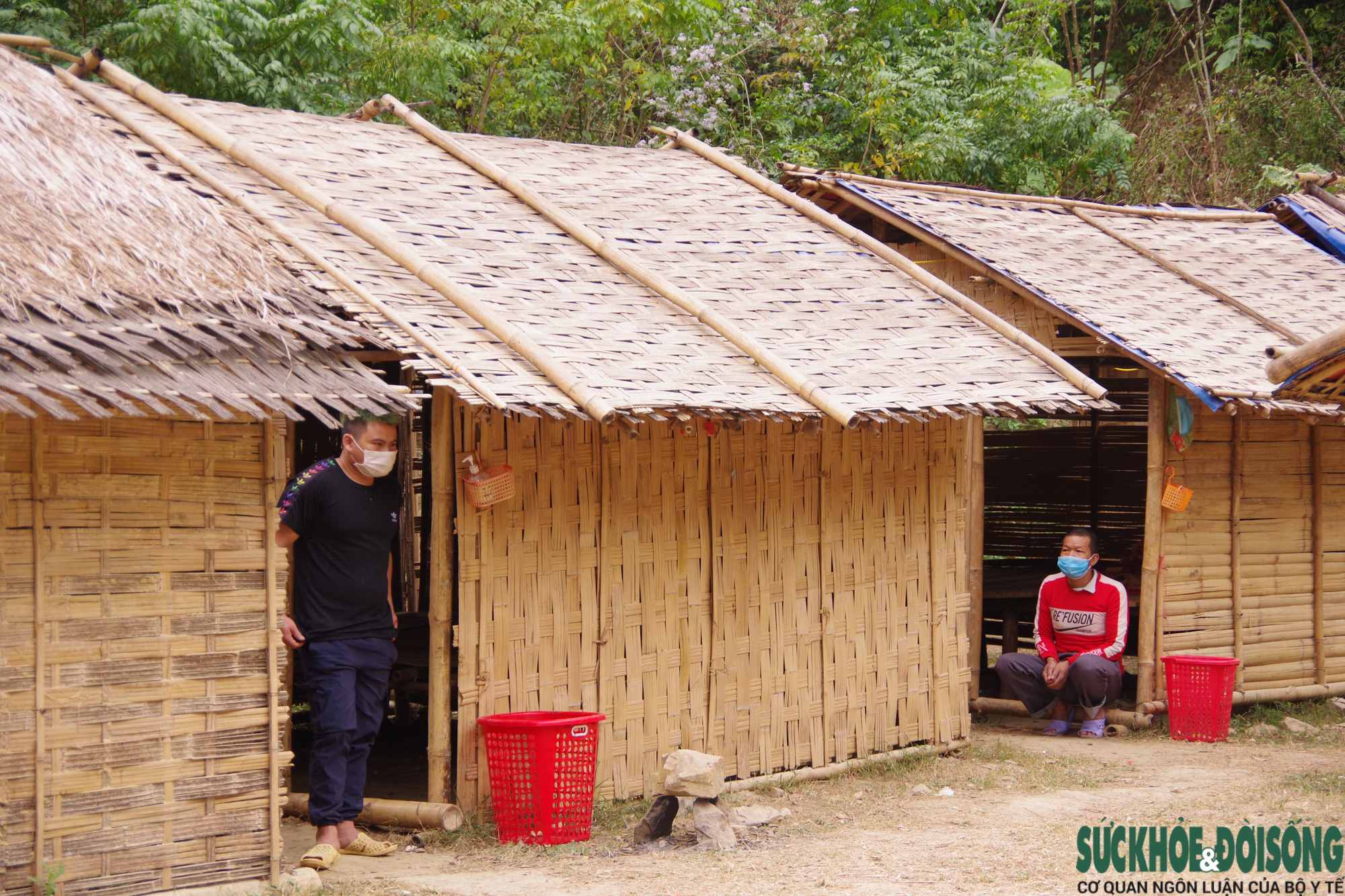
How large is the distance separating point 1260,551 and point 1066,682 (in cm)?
181

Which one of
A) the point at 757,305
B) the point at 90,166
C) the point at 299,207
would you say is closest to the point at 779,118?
the point at 757,305

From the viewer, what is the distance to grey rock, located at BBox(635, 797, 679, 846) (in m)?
5.96

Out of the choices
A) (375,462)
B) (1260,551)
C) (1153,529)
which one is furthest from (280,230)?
(1260,551)

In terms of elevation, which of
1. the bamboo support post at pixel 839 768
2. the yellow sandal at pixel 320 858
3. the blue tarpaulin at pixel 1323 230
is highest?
the blue tarpaulin at pixel 1323 230

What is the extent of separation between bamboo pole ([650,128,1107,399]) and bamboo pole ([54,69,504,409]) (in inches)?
155

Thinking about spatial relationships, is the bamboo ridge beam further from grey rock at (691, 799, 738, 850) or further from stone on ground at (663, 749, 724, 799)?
stone on ground at (663, 749, 724, 799)

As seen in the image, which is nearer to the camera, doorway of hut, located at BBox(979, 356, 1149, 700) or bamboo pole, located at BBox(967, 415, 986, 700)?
Result: bamboo pole, located at BBox(967, 415, 986, 700)

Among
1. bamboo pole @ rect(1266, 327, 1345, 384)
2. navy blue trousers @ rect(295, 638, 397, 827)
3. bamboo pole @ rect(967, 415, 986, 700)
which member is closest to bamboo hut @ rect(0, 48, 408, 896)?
navy blue trousers @ rect(295, 638, 397, 827)

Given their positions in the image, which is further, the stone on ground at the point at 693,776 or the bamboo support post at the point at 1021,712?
the bamboo support post at the point at 1021,712

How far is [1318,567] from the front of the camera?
981 cm

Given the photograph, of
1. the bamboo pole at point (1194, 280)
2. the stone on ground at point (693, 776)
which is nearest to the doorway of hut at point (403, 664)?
the stone on ground at point (693, 776)

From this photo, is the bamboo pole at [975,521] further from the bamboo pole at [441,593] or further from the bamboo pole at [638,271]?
the bamboo pole at [441,593]

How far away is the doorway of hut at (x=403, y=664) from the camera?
7.46m

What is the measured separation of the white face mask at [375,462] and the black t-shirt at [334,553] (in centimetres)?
8
